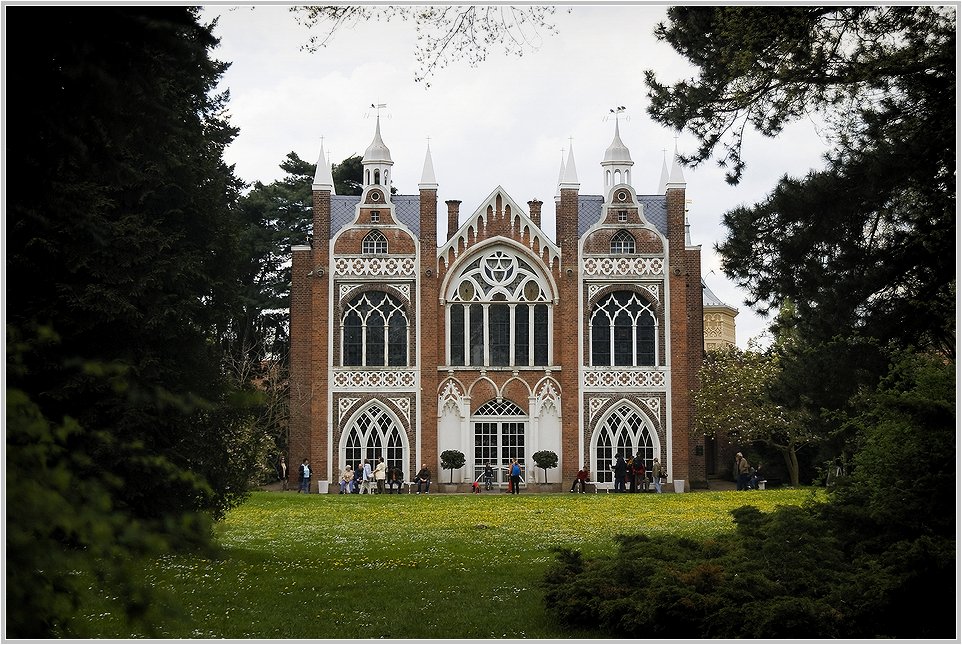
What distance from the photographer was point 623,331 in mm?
41875

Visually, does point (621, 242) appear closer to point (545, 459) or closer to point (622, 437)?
point (622, 437)

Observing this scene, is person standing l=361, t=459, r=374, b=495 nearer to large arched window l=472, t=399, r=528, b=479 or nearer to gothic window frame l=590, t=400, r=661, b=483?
large arched window l=472, t=399, r=528, b=479

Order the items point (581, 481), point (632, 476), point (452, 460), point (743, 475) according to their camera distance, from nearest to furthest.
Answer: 1. point (581, 481)
2. point (632, 476)
3. point (452, 460)
4. point (743, 475)

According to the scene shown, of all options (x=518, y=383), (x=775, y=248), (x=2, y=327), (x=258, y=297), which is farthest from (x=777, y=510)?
(x=258, y=297)

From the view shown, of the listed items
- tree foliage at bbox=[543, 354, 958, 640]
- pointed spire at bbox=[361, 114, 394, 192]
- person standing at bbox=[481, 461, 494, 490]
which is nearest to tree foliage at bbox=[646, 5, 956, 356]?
tree foliage at bbox=[543, 354, 958, 640]

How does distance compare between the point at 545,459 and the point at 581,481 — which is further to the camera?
the point at 545,459

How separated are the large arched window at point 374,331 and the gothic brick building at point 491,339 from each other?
0.05m

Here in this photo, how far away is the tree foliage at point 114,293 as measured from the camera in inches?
188

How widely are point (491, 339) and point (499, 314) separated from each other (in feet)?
3.21

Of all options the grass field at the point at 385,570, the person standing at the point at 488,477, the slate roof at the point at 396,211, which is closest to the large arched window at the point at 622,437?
the person standing at the point at 488,477

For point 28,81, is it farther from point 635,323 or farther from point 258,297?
point 258,297

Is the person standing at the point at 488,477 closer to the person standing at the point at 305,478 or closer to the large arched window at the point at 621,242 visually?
the person standing at the point at 305,478

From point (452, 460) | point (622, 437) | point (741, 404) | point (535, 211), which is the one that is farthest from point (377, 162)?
point (741, 404)

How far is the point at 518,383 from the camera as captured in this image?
41625 millimetres
